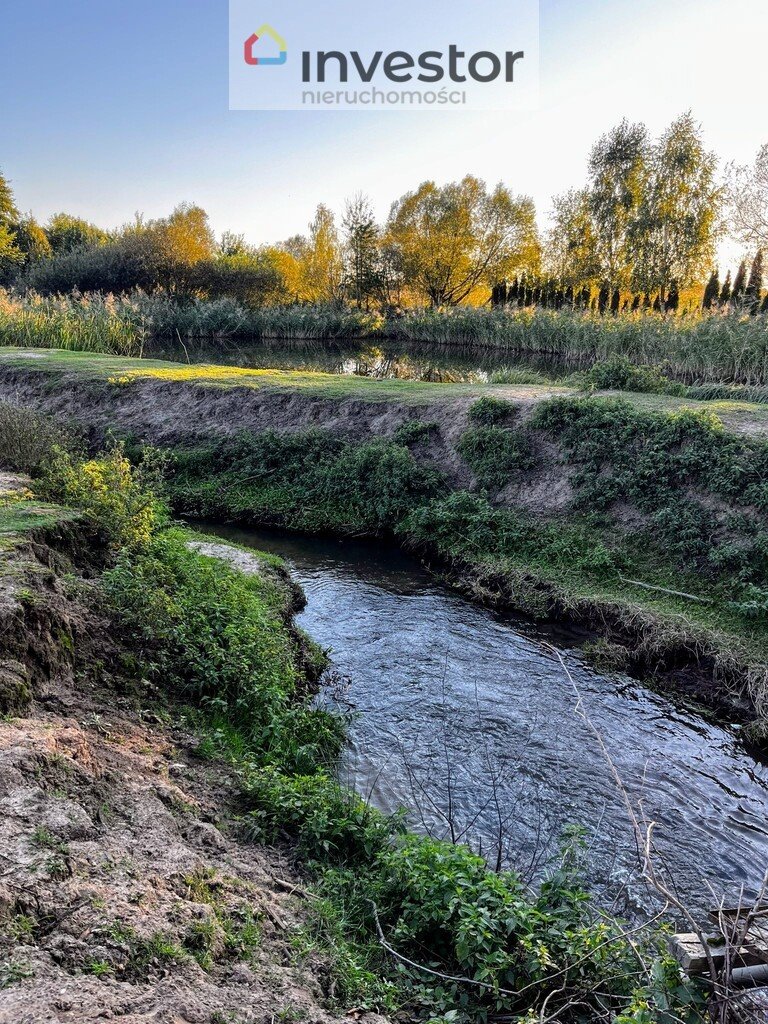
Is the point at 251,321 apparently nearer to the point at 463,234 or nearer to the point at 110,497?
the point at 463,234

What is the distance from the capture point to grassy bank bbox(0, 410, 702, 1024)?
2932 millimetres

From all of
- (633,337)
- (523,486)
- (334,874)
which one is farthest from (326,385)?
(334,874)

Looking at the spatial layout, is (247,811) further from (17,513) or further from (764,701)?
(764,701)

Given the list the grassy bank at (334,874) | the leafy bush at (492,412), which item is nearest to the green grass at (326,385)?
the leafy bush at (492,412)

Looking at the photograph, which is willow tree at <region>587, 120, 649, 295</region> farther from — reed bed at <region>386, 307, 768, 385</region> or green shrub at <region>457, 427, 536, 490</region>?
green shrub at <region>457, 427, 536, 490</region>

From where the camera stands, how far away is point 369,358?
26.6m

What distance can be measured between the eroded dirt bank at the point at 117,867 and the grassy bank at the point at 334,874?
52 millimetres

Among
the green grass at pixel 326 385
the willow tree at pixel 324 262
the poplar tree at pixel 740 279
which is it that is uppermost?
the willow tree at pixel 324 262

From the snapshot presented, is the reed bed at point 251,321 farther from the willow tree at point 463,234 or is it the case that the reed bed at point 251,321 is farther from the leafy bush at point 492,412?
the leafy bush at point 492,412

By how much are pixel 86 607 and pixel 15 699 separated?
1.30 m

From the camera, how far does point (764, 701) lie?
621 cm

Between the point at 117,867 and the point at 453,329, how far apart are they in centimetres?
3017

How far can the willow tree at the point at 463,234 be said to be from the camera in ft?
145

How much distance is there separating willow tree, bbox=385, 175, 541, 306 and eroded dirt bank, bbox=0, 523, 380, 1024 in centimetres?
4406
